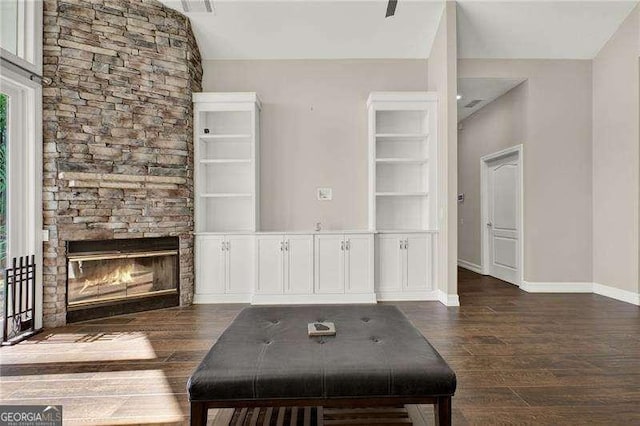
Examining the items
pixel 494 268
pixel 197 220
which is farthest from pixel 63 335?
pixel 494 268

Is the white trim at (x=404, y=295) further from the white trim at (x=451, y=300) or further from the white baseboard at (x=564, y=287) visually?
the white baseboard at (x=564, y=287)

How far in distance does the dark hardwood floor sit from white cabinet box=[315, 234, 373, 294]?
66 centimetres

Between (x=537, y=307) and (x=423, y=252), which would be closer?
(x=537, y=307)

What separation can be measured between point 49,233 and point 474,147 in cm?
671

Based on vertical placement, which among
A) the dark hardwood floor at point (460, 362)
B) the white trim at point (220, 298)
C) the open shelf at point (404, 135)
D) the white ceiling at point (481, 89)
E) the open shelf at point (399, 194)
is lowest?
the dark hardwood floor at point (460, 362)

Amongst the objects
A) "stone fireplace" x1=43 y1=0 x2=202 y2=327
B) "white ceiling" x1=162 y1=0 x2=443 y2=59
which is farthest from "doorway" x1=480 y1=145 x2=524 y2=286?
"stone fireplace" x1=43 y1=0 x2=202 y2=327

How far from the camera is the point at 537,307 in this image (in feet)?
13.5

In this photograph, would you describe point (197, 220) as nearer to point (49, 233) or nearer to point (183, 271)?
point (183, 271)

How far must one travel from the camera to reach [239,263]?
175 inches

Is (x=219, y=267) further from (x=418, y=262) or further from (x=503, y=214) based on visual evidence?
(x=503, y=214)

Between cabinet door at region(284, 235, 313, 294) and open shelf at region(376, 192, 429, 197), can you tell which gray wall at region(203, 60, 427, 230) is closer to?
open shelf at region(376, 192, 429, 197)

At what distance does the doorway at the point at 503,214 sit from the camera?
5344 mm

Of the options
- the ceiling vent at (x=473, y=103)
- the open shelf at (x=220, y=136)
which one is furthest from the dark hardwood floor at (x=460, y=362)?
the ceiling vent at (x=473, y=103)

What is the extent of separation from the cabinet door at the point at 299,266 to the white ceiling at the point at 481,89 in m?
3.45
